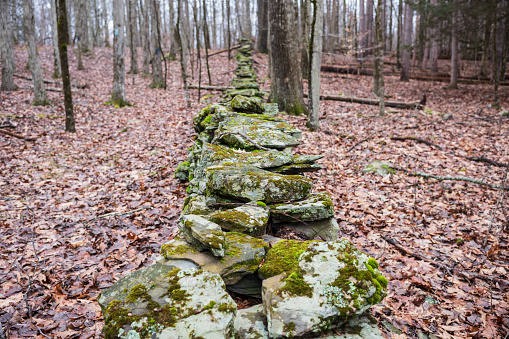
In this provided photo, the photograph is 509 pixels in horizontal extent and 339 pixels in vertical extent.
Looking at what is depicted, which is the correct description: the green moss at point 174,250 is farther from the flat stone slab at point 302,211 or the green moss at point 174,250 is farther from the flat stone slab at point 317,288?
the flat stone slab at point 302,211

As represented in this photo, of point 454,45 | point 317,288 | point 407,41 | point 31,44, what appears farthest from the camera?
point 407,41

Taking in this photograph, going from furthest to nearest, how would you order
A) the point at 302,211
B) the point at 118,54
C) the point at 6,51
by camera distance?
the point at 6,51 → the point at 118,54 → the point at 302,211

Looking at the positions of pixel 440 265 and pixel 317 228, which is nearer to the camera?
pixel 317 228

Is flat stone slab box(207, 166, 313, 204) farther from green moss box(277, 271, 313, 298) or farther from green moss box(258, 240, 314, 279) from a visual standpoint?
green moss box(277, 271, 313, 298)

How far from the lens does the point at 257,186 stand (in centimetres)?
315

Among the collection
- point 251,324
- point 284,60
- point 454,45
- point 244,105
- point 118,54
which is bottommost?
point 251,324

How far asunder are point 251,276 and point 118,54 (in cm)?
1362

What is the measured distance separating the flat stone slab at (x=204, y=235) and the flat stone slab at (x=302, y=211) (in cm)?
73

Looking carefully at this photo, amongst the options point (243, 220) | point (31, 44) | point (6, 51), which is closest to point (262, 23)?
point (31, 44)

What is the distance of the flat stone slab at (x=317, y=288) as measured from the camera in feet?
5.70

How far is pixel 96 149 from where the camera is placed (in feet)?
29.0

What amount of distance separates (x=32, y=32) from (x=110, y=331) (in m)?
14.6

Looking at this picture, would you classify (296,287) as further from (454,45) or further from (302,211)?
(454,45)

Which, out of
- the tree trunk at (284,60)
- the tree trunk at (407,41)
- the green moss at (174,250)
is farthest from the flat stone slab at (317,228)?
the tree trunk at (407,41)
